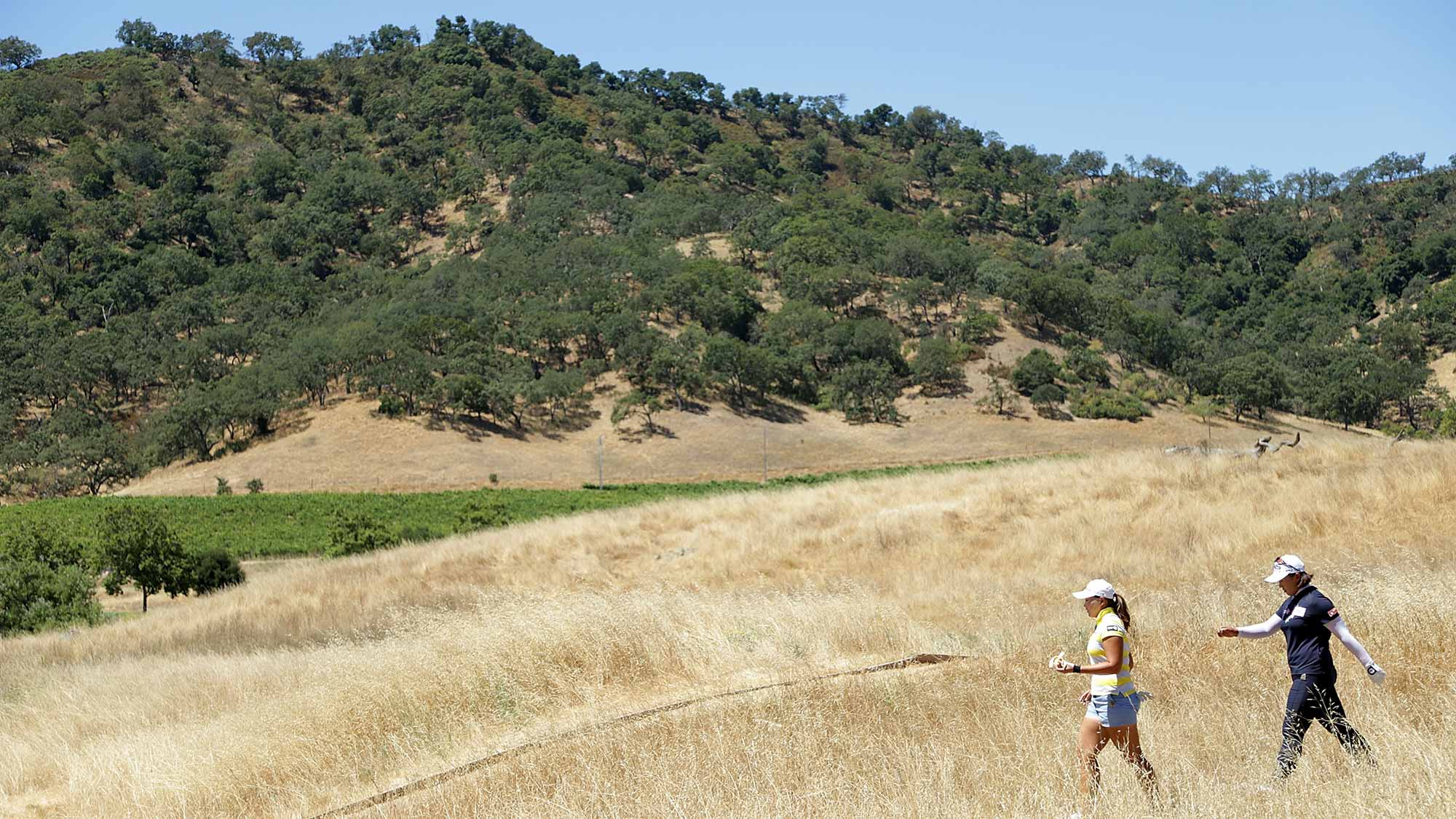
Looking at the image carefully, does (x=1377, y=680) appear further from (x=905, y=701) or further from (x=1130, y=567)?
(x=1130, y=567)

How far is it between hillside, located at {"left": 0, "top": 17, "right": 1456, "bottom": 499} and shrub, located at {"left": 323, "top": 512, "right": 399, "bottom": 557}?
35904mm

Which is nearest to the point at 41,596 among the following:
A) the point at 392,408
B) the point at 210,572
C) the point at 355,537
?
the point at 210,572

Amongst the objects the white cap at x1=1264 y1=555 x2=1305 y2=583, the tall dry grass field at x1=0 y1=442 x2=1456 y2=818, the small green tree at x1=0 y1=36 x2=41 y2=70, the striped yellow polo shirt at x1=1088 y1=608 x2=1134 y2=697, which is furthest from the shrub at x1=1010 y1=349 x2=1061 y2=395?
the small green tree at x1=0 y1=36 x2=41 y2=70

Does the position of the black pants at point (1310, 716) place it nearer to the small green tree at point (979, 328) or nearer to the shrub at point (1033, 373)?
the shrub at point (1033, 373)

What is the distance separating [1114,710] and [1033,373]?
82.3 metres

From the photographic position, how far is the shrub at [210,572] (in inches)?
1327

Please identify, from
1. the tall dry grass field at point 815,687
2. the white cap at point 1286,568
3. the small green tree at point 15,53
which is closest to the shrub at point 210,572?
the tall dry grass field at point 815,687

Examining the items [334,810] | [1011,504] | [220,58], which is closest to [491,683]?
[334,810]

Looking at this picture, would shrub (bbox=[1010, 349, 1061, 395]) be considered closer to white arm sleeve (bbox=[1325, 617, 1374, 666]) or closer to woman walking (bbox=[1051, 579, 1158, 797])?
white arm sleeve (bbox=[1325, 617, 1374, 666])

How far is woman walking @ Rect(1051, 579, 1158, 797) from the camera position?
6793 mm

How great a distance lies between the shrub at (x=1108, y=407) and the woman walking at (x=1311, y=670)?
79042 millimetres

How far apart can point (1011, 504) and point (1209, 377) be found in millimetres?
72237

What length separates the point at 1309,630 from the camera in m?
7.06

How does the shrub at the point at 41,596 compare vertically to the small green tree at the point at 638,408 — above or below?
below
